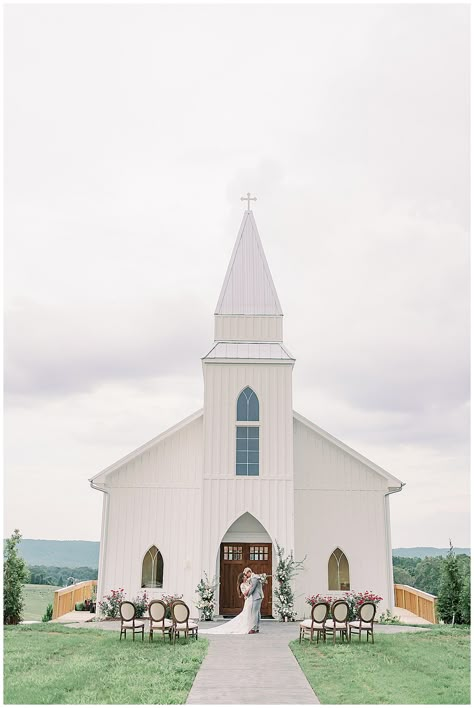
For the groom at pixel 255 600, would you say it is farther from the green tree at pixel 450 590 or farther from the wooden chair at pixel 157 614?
the green tree at pixel 450 590

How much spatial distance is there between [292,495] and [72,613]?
25.6 ft

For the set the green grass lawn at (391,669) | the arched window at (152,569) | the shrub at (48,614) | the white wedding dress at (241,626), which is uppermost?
the arched window at (152,569)

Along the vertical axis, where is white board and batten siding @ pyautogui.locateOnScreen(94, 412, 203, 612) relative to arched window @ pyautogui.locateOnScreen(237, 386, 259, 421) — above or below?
below

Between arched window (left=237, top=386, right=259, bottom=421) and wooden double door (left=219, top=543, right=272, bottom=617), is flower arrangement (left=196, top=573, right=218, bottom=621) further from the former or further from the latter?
arched window (left=237, top=386, right=259, bottom=421)

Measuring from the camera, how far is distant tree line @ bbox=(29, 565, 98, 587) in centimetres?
2084

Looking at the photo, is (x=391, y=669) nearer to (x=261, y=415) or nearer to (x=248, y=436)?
(x=248, y=436)

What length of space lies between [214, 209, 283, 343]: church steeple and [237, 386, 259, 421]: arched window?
1.99 meters

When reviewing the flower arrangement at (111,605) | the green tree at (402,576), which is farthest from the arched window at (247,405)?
the green tree at (402,576)

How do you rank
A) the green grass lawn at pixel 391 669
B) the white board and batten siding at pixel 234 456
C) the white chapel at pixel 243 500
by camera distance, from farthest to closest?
the white chapel at pixel 243 500 → the white board and batten siding at pixel 234 456 → the green grass lawn at pixel 391 669

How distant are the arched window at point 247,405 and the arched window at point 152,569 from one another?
4815 millimetres

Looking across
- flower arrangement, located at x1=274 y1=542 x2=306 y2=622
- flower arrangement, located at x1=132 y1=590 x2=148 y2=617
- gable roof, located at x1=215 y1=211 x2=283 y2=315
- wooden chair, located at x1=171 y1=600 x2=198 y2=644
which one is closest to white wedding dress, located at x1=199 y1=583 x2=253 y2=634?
wooden chair, located at x1=171 y1=600 x2=198 y2=644

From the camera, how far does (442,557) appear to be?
16.8m

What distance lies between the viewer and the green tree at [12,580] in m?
16.8

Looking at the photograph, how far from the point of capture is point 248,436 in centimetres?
2048
